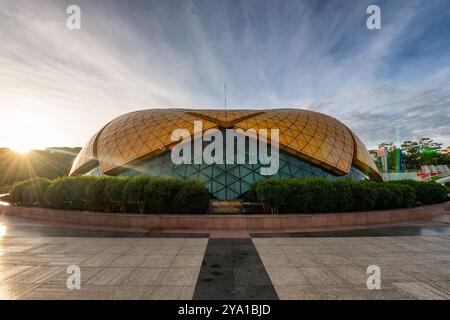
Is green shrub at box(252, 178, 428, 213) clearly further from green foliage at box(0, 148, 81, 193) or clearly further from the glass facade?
→ green foliage at box(0, 148, 81, 193)

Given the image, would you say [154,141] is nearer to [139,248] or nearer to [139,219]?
[139,219]

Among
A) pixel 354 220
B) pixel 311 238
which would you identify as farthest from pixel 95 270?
pixel 354 220

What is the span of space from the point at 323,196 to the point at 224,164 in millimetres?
8237

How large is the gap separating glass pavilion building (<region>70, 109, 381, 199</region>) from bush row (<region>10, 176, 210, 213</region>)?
168 inches

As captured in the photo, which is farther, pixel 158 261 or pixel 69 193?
pixel 69 193

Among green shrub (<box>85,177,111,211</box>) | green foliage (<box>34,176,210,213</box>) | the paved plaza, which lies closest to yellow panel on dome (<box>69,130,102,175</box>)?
green foliage (<box>34,176,210,213</box>)

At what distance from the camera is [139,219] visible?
11273 millimetres

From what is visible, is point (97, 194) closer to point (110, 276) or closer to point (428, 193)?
point (110, 276)

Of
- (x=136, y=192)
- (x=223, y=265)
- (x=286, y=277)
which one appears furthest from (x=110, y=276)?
(x=136, y=192)

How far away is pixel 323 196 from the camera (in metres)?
12.1

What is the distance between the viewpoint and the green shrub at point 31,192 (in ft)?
50.3

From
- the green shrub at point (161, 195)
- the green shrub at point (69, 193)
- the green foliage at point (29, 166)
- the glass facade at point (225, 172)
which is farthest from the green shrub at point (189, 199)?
the green foliage at point (29, 166)

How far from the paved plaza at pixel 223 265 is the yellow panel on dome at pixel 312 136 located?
8.27 metres

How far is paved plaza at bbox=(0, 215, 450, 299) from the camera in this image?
504 centimetres
